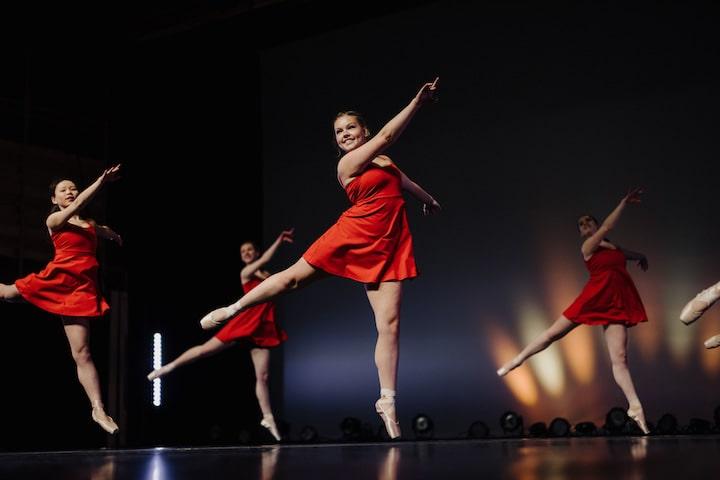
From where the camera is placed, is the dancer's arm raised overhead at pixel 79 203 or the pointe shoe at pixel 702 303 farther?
the dancer's arm raised overhead at pixel 79 203

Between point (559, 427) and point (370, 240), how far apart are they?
4.26m

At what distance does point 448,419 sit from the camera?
8086mm

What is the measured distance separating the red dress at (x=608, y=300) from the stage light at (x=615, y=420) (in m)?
1.32

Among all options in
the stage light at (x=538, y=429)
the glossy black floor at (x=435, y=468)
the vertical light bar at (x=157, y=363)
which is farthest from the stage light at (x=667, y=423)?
the glossy black floor at (x=435, y=468)

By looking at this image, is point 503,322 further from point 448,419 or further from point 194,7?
point 194,7

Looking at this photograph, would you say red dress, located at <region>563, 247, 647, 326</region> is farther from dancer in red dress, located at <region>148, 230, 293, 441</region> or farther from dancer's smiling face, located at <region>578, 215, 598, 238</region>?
dancer in red dress, located at <region>148, 230, 293, 441</region>

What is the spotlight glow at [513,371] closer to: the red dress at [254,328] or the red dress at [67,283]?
the red dress at [254,328]

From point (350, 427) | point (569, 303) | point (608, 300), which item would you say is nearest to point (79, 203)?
point (608, 300)

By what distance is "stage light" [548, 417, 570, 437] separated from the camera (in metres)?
7.17

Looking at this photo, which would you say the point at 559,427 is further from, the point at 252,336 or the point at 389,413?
the point at 389,413

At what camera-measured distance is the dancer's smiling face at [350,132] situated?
3824 millimetres

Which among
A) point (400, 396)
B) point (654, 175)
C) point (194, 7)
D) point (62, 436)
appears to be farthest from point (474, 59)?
point (62, 436)

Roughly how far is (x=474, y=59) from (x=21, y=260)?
15.0ft

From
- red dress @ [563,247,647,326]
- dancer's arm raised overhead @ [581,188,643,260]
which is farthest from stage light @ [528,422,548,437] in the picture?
dancer's arm raised overhead @ [581,188,643,260]
